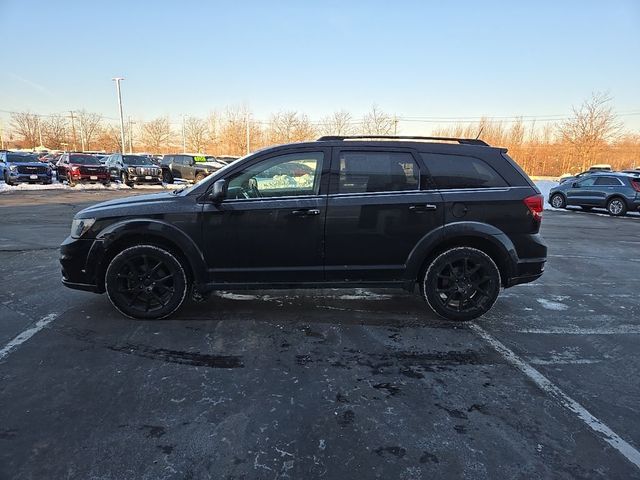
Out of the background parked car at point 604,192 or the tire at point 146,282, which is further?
the background parked car at point 604,192

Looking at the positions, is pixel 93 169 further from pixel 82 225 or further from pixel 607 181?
pixel 607 181

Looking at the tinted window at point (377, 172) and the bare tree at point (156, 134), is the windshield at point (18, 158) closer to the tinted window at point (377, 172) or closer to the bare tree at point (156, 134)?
the tinted window at point (377, 172)

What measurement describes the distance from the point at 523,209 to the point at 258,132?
65.8 m

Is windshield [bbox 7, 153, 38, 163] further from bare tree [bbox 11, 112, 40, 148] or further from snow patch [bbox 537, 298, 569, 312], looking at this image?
bare tree [bbox 11, 112, 40, 148]

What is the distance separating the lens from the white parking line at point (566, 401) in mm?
2610

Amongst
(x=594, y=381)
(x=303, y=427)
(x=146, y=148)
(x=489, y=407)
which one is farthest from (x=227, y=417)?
(x=146, y=148)

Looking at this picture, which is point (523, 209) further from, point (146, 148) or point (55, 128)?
point (55, 128)

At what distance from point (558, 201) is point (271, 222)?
19.6 metres

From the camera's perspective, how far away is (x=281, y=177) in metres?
4.56

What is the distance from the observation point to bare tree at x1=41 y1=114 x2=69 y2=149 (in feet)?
287

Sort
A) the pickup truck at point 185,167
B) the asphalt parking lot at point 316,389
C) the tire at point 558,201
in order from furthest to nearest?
the pickup truck at point 185,167 < the tire at point 558,201 < the asphalt parking lot at point 316,389

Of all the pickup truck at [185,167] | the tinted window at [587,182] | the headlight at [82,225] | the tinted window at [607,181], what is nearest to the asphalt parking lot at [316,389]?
the headlight at [82,225]

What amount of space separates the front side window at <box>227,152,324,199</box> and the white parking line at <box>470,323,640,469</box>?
2.32 meters

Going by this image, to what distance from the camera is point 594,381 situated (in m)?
3.46
